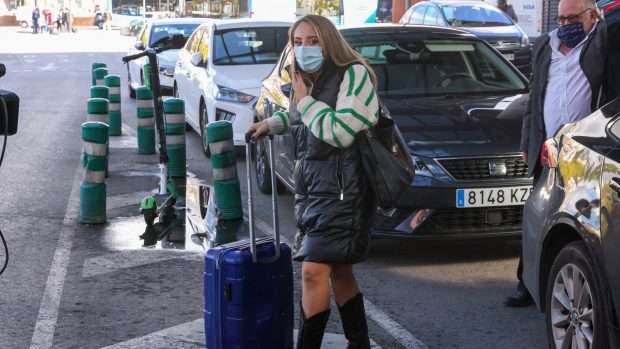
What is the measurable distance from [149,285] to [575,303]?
2.98 meters

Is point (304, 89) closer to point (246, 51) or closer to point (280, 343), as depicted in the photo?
point (280, 343)

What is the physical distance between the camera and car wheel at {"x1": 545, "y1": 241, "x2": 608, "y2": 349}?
14.5 ft

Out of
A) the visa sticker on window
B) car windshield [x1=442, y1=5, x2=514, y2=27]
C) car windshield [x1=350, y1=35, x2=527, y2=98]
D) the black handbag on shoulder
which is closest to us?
the black handbag on shoulder

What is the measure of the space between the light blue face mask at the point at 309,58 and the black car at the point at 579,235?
1228 mm

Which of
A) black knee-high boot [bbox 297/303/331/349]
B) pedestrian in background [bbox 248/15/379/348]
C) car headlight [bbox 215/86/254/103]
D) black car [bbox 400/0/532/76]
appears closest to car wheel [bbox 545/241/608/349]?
pedestrian in background [bbox 248/15/379/348]

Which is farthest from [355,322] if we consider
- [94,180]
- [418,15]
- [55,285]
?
[418,15]

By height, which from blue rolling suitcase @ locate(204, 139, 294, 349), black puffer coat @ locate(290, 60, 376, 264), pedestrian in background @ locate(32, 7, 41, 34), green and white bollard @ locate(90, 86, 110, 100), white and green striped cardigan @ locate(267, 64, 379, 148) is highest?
white and green striped cardigan @ locate(267, 64, 379, 148)

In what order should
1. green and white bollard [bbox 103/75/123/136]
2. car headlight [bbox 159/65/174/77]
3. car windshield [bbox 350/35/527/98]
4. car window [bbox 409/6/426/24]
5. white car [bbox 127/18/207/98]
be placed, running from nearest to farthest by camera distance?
car windshield [bbox 350/35/527/98], green and white bollard [bbox 103/75/123/136], car headlight [bbox 159/65/174/77], white car [bbox 127/18/207/98], car window [bbox 409/6/426/24]

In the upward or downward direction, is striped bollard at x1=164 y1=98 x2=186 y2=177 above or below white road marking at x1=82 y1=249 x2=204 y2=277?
above

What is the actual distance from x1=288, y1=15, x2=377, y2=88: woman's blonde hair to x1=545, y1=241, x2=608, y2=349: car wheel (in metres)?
1.14

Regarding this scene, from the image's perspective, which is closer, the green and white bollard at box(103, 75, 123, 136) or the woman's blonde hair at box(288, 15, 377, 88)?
the woman's blonde hair at box(288, 15, 377, 88)

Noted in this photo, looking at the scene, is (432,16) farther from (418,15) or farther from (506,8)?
(506,8)

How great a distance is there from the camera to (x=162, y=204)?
366 inches

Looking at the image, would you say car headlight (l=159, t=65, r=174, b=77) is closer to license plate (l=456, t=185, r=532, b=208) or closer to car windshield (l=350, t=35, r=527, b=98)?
car windshield (l=350, t=35, r=527, b=98)
